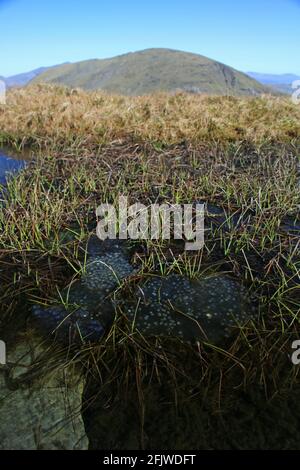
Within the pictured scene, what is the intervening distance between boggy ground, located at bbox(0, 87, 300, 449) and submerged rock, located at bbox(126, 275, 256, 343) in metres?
0.12

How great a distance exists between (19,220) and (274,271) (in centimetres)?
346

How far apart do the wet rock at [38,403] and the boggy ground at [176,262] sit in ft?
0.34

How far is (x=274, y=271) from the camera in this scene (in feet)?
12.9

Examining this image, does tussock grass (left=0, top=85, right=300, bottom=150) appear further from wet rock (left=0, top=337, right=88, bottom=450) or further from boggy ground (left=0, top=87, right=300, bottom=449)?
wet rock (left=0, top=337, right=88, bottom=450)

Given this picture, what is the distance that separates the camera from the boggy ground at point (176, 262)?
95.5 inches

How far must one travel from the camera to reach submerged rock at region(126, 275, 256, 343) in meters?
3.19

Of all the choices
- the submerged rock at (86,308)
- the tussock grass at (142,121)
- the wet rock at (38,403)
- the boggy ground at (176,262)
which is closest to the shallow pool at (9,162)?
the tussock grass at (142,121)

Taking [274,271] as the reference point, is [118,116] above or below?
above

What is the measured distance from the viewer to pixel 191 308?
345 centimetres

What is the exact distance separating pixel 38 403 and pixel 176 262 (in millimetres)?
1960

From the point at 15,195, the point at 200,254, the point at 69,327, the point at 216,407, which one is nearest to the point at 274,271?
the point at 200,254

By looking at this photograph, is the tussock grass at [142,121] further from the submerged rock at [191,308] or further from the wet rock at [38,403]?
the wet rock at [38,403]
